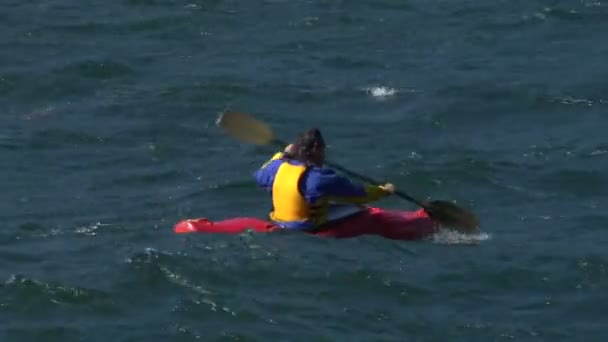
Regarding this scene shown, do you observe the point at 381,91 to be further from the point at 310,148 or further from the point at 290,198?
the point at 310,148

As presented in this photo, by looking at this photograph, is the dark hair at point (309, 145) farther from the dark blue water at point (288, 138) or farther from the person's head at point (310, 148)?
the dark blue water at point (288, 138)

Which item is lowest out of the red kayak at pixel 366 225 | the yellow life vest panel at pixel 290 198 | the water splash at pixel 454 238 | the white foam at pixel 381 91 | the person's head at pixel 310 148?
the white foam at pixel 381 91

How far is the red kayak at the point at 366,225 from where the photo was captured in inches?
630

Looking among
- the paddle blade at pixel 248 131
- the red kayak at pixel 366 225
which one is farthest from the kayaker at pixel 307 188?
the paddle blade at pixel 248 131

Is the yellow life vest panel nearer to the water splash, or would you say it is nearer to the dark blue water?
the dark blue water

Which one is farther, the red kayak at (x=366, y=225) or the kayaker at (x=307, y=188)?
the red kayak at (x=366, y=225)

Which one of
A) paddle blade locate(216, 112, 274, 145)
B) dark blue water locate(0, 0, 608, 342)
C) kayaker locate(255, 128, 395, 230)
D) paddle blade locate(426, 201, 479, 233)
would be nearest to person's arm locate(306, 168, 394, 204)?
kayaker locate(255, 128, 395, 230)

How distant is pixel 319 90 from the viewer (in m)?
22.4

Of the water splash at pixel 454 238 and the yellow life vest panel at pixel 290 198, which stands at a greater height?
the yellow life vest panel at pixel 290 198

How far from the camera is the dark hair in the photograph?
15.7 m

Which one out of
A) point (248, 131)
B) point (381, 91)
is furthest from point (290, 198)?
point (381, 91)

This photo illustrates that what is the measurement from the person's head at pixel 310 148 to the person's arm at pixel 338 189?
112 mm

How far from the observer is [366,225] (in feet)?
53.5

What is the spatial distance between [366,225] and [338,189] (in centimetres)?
60
